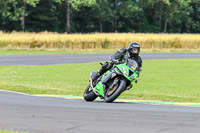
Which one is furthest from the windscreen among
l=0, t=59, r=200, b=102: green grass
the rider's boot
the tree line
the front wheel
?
the tree line

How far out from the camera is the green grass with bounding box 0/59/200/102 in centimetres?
1495

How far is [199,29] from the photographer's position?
82.2 metres

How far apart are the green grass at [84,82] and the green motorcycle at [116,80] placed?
2335 mm

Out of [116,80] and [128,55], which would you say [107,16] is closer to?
[128,55]

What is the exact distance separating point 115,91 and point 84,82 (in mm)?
7060

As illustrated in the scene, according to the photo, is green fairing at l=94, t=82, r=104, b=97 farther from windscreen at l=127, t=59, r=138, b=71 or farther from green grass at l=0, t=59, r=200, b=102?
green grass at l=0, t=59, r=200, b=102

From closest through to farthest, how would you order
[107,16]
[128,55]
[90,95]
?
[128,55] < [90,95] < [107,16]

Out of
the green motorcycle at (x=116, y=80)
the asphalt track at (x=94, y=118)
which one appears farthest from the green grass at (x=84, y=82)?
the asphalt track at (x=94, y=118)

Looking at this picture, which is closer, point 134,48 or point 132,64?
point 132,64

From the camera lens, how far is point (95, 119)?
9.05 m

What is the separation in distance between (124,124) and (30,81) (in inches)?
423

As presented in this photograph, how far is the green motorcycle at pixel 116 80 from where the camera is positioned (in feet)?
37.7

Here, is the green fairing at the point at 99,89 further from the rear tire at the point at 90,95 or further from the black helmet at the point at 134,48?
the black helmet at the point at 134,48

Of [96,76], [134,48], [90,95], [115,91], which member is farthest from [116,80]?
[90,95]
